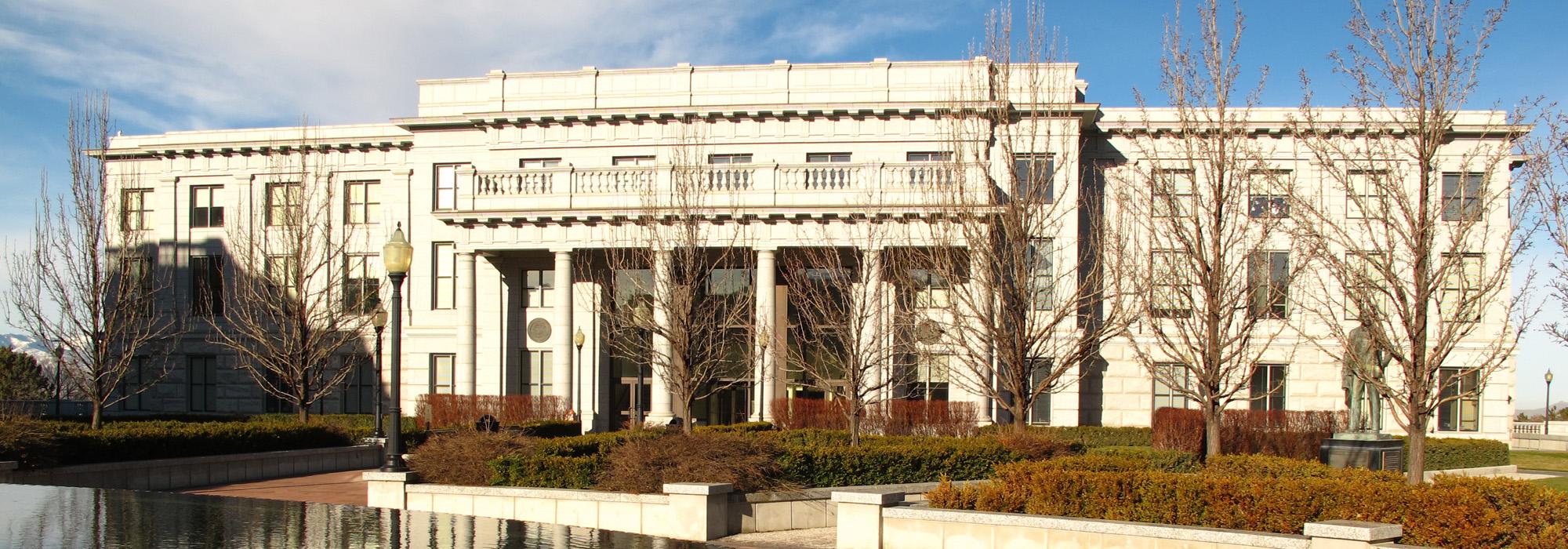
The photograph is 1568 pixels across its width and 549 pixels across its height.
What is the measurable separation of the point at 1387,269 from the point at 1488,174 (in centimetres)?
287

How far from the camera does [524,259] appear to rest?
1553 inches

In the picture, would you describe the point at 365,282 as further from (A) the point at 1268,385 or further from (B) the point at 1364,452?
(B) the point at 1364,452

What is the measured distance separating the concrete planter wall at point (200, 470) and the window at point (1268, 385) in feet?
87.0

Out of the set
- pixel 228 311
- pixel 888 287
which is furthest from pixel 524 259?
pixel 888 287

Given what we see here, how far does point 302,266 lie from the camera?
34.2 metres

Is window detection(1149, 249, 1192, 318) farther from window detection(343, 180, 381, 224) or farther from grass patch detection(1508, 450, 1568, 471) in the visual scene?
window detection(343, 180, 381, 224)

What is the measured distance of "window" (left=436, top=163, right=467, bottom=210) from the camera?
4169cm

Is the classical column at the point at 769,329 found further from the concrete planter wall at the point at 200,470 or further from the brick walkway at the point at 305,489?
the brick walkway at the point at 305,489

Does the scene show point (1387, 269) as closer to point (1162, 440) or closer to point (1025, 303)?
point (1025, 303)

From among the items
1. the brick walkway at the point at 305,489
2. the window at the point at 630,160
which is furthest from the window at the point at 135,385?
the brick walkway at the point at 305,489

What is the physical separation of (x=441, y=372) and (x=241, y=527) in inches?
1205

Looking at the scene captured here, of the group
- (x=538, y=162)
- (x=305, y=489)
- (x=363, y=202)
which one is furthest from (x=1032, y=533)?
(x=363, y=202)

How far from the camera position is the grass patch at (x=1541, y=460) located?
33844 mm

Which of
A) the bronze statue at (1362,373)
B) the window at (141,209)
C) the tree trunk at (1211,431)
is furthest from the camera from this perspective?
the window at (141,209)
